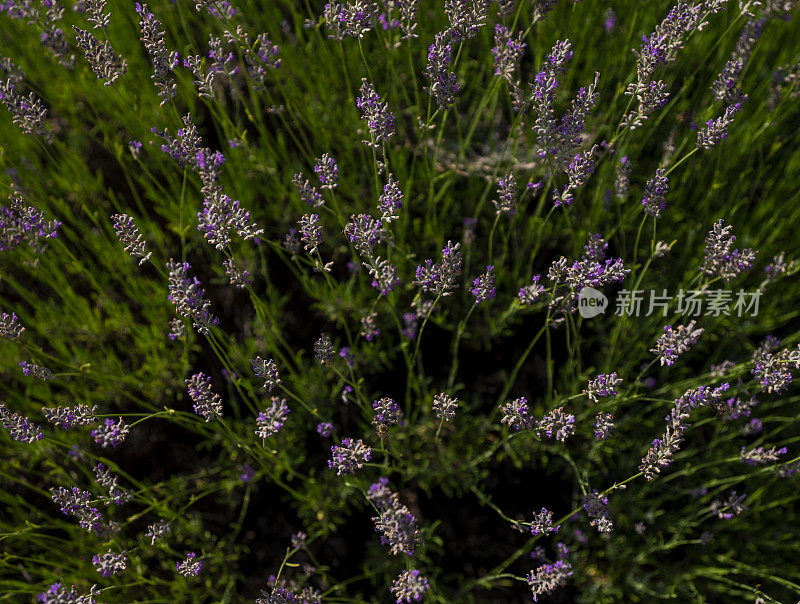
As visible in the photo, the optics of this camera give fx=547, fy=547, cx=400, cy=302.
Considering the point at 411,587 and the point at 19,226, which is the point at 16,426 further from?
the point at 411,587

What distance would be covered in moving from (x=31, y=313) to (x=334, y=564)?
7.13ft

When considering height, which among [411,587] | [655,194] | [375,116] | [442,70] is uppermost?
[442,70]

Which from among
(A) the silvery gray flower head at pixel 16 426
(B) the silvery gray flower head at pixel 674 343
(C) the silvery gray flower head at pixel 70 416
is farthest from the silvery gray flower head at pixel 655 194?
(A) the silvery gray flower head at pixel 16 426

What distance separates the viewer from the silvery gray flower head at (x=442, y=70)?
192cm

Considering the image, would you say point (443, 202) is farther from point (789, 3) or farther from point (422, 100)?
point (789, 3)

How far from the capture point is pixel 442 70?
6.41 feet

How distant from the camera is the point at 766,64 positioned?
314 cm

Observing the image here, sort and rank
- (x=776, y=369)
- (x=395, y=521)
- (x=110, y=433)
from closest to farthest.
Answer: (x=395, y=521) → (x=110, y=433) → (x=776, y=369)

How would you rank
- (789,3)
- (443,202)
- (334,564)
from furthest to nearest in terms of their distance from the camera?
(443,202), (334,564), (789,3)

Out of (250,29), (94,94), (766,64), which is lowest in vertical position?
(766,64)

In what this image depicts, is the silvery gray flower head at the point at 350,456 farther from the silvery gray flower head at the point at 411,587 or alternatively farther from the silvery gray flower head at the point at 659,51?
the silvery gray flower head at the point at 659,51

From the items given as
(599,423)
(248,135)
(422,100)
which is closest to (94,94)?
(248,135)

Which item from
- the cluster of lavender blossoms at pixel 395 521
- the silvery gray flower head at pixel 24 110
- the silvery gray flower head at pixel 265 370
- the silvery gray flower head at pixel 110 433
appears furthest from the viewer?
the silvery gray flower head at pixel 24 110

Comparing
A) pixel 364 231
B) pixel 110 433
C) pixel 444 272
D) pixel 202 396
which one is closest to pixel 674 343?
pixel 444 272
